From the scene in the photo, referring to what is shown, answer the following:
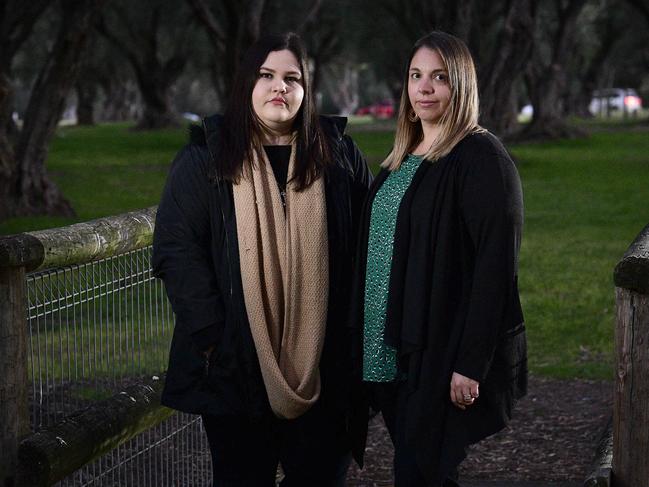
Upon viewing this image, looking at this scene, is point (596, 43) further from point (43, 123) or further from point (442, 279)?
point (442, 279)

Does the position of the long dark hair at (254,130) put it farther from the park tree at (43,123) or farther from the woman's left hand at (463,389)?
the park tree at (43,123)

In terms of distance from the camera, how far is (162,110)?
48844 millimetres

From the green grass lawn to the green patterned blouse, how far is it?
15.7 ft

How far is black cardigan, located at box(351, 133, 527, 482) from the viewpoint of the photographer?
12.5 feet

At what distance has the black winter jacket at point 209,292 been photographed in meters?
4.04

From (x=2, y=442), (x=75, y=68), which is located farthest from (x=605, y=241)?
(x=2, y=442)

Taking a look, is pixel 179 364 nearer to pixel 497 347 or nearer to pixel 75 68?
pixel 497 347

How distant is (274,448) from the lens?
14.0 feet

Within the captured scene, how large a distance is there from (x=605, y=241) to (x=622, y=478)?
12.2 m

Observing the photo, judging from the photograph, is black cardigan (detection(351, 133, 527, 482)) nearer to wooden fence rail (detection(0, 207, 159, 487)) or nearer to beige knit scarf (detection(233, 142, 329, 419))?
beige knit scarf (detection(233, 142, 329, 419))

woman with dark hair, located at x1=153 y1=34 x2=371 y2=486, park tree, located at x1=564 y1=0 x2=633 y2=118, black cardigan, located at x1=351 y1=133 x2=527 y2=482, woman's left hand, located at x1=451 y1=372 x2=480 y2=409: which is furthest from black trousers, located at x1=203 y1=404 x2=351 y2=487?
park tree, located at x1=564 y1=0 x2=633 y2=118

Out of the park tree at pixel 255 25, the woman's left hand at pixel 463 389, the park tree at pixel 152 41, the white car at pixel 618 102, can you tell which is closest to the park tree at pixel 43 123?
the park tree at pixel 255 25

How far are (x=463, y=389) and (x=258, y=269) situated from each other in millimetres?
726

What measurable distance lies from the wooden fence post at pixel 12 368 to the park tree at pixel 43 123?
1225 centimetres
